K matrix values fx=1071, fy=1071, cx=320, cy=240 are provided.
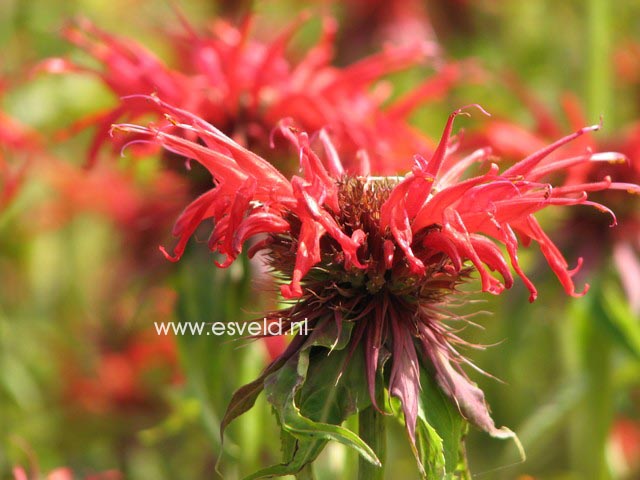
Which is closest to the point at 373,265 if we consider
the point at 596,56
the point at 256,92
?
the point at 256,92

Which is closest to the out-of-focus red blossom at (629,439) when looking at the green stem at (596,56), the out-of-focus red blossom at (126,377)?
the green stem at (596,56)

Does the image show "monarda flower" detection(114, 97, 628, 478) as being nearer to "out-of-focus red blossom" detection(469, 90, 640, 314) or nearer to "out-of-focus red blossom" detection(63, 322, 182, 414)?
"out-of-focus red blossom" detection(469, 90, 640, 314)

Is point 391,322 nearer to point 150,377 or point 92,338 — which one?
point 150,377

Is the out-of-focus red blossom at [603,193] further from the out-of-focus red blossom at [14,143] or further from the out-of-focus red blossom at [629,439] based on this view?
the out-of-focus red blossom at [629,439]

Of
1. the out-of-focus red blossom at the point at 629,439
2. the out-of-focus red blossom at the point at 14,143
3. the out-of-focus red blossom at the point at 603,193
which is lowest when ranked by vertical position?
the out-of-focus red blossom at the point at 629,439

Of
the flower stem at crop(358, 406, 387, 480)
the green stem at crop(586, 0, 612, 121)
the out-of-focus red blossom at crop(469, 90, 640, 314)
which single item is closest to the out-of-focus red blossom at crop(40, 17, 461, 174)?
the out-of-focus red blossom at crop(469, 90, 640, 314)

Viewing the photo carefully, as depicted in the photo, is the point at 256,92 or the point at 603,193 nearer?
the point at 256,92

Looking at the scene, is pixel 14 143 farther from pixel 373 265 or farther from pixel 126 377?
pixel 373 265
